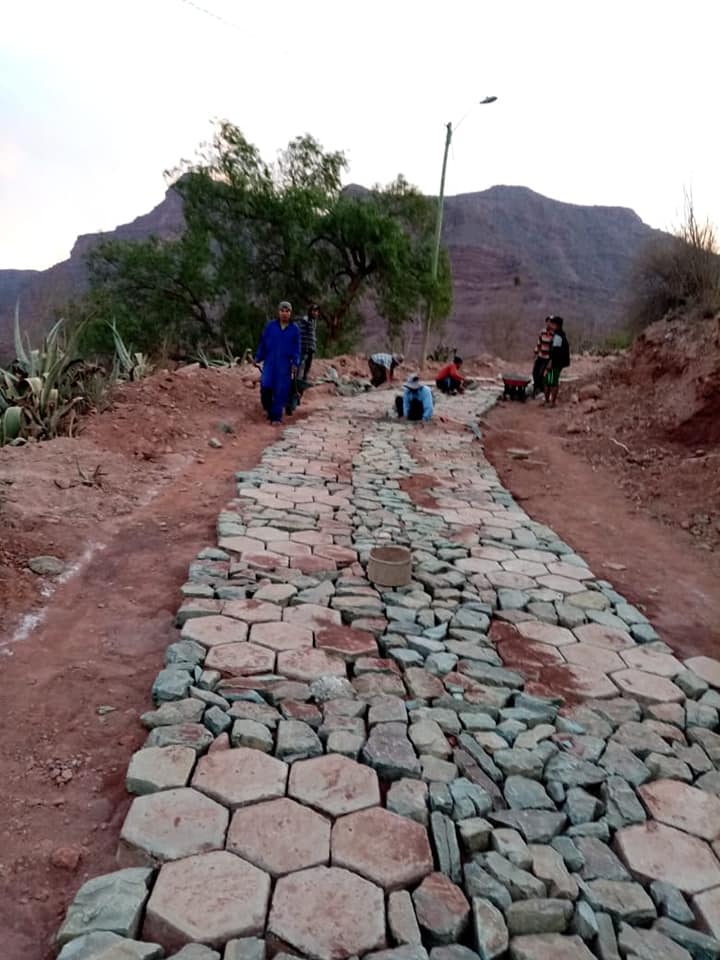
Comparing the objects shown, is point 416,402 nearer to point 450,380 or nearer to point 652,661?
point 450,380

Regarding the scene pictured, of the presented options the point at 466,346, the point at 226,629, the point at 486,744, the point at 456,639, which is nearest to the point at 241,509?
the point at 226,629

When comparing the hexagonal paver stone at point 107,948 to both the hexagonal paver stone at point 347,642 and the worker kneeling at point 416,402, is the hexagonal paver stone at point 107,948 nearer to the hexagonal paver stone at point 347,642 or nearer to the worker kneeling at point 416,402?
the hexagonal paver stone at point 347,642

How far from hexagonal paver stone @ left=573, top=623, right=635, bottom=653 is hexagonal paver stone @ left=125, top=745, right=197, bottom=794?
1.97 metres

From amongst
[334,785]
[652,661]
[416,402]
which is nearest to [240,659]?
[334,785]

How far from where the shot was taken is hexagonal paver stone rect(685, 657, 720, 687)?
299cm

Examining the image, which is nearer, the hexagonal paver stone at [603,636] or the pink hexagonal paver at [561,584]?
the hexagonal paver stone at [603,636]

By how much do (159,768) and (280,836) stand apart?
454 mm

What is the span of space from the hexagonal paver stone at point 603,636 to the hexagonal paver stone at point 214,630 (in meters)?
1.64

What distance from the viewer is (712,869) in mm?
1915

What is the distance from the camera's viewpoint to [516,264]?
172 ft

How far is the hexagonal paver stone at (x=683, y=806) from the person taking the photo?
2066mm

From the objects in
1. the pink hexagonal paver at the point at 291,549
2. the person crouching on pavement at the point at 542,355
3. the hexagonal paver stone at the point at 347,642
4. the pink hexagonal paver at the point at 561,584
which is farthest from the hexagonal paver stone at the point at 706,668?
the person crouching on pavement at the point at 542,355

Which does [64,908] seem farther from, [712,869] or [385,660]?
[712,869]

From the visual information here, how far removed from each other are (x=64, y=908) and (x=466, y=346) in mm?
42042
